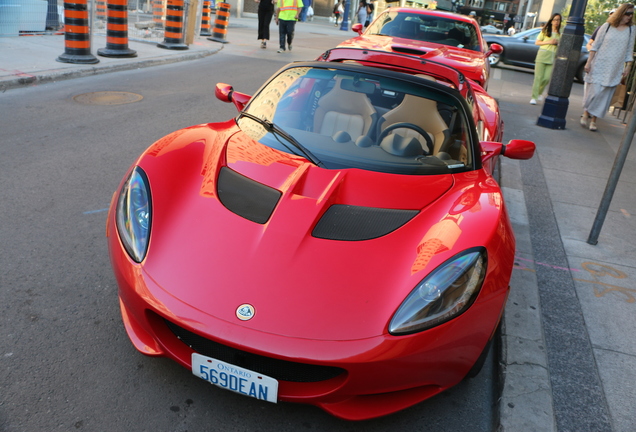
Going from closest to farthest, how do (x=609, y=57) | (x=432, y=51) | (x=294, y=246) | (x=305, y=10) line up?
(x=294, y=246), (x=432, y=51), (x=609, y=57), (x=305, y=10)

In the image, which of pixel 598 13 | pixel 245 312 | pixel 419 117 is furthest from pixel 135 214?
pixel 598 13

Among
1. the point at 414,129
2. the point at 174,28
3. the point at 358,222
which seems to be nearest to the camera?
the point at 358,222

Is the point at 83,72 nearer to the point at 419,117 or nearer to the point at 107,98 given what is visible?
the point at 107,98

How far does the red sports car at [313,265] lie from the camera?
7.14 feet

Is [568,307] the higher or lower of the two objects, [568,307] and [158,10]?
the lower

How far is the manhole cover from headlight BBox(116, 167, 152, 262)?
5.67 metres

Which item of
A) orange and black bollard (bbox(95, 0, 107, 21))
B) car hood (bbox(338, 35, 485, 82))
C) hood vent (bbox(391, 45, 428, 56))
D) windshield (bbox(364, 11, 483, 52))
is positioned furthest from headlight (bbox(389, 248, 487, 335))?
orange and black bollard (bbox(95, 0, 107, 21))

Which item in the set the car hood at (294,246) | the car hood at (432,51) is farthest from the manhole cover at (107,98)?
the car hood at (294,246)

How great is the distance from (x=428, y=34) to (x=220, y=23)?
1022 cm

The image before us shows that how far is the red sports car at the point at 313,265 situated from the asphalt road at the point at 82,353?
0.26 m

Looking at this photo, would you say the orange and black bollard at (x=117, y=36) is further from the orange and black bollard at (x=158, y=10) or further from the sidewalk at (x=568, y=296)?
the orange and black bollard at (x=158, y=10)

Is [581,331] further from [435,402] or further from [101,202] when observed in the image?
[101,202]

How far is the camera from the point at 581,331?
3336 mm

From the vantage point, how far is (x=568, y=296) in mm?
3740
